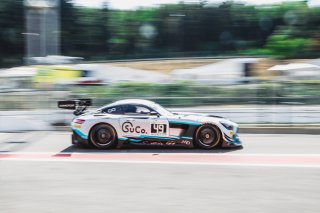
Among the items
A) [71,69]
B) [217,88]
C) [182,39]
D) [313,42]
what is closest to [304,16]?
[313,42]

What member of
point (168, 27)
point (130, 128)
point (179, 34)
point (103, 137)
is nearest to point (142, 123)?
point (130, 128)

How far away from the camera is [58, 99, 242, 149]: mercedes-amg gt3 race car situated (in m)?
10.6

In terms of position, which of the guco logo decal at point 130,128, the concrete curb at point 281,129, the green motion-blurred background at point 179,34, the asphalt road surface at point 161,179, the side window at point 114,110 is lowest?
the asphalt road surface at point 161,179

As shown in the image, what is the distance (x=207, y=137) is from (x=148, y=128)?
4.49ft

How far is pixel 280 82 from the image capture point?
13.7 metres

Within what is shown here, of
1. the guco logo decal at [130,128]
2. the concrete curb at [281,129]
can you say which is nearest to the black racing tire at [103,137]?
the guco logo decal at [130,128]

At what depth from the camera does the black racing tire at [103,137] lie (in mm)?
10922

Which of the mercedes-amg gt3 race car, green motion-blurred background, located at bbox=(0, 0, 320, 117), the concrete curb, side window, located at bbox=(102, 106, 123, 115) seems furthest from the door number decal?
green motion-blurred background, located at bbox=(0, 0, 320, 117)

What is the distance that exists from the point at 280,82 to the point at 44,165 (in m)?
7.57

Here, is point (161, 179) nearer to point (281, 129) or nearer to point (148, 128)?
point (148, 128)

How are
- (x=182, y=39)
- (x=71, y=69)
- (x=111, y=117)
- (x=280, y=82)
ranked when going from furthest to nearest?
(x=182, y=39) < (x=71, y=69) < (x=280, y=82) < (x=111, y=117)

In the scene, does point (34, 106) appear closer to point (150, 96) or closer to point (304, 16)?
point (150, 96)

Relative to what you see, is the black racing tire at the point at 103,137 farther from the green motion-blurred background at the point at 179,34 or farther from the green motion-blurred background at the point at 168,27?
the green motion-blurred background at the point at 168,27

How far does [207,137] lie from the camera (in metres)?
10.7
